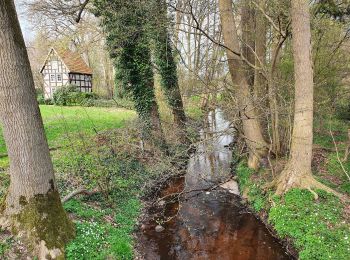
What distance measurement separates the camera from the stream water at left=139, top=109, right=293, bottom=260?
323 inches

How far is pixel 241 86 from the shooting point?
12.5 metres

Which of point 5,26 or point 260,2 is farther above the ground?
point 260,2

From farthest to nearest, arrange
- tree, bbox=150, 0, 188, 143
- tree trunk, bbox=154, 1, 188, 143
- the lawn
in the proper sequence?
1. tree trunk, bbox=154, 1, 188, 143
2. tree, bbox=150, 0, 188, 143
3. the lawn

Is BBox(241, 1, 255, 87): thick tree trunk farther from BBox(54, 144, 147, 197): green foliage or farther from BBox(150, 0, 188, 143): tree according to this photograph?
BBox(54, 144, 147, 197): green foliage

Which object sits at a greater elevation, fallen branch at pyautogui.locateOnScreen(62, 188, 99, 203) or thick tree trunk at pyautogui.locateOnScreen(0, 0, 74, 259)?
thick tree trunk at pyautogui.locateOnScreen(0, 0, 74, 259)

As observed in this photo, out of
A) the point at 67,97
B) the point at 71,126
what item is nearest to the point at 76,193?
the point at 71,126

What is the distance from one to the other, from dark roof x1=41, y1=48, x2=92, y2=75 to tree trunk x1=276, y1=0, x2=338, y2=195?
34.8 m

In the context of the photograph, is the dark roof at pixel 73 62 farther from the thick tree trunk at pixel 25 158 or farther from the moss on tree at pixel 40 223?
the moss on tree at pixel 40 223

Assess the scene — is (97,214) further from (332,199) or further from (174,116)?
(174,116)

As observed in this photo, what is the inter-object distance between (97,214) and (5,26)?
17.5ft

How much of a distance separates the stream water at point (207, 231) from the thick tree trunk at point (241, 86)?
1.79m

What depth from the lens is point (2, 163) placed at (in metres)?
11.5

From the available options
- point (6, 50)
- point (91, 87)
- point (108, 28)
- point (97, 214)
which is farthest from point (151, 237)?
point (91, 87)

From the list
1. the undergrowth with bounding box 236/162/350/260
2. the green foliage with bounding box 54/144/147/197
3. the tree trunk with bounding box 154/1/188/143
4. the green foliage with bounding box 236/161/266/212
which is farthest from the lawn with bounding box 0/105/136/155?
the undergrowth with bounding box 236/162/350/260
